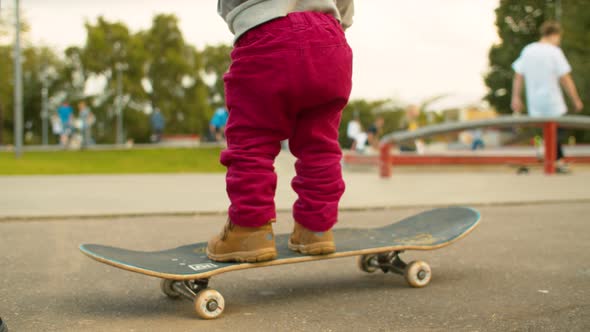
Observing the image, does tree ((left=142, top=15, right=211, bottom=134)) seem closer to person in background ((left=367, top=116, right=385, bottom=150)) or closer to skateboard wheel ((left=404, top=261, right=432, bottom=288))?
person in background ((left=367, top=116, right=385, bottom=150))

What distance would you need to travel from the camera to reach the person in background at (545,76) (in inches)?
376

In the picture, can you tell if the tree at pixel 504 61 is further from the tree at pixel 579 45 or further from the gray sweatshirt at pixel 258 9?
the gray sweatshirt at pixel 258 9

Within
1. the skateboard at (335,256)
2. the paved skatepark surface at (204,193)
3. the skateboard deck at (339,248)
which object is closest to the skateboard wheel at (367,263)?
the skateboard at (335,256)

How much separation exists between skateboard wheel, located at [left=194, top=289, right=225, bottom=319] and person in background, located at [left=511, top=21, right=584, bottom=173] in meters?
7.25

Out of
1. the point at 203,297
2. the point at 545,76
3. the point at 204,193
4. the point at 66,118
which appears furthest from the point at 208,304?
the point at 66,118

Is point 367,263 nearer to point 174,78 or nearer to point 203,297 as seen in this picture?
point 203,297

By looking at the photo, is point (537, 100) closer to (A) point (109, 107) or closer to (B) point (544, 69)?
(B) point (544, 69)

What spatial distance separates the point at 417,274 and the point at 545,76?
23.1 ft

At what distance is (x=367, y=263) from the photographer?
3666 mm

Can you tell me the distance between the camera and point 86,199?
7344 mm

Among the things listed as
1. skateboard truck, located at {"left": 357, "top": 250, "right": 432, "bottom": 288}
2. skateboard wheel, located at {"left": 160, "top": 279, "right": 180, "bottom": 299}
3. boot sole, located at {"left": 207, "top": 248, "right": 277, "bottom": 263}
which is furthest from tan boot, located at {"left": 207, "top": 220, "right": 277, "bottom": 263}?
skateboard truck, located at {"left": 357, "top": 250, "right": 432, "bottom": 288}

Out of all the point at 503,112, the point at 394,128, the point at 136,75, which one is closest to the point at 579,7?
the point at 503,112

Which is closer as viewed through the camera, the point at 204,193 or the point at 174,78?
the point at 204,193

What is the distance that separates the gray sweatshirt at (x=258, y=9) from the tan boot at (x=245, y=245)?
776mm
